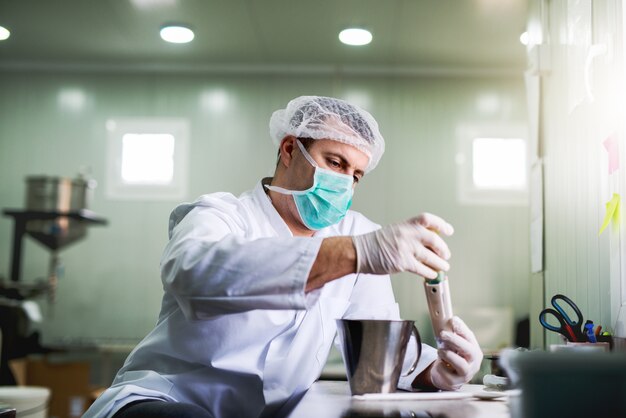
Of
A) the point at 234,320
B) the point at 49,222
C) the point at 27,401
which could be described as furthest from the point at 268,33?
the point at 234,320

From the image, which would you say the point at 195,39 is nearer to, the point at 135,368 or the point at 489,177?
the point at 489,177

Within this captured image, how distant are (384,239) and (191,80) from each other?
4.15 meters

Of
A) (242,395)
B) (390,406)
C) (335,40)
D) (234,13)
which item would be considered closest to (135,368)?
(242,395)

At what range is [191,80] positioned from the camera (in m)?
4.93

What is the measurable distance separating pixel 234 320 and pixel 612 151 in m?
0.96

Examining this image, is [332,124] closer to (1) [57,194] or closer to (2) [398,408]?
(2) [398,408]

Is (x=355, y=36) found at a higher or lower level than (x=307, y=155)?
higher

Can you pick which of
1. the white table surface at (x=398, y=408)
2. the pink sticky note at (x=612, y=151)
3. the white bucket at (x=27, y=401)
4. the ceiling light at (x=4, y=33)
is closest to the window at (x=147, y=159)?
the ceiling light at (x=4, y=33)

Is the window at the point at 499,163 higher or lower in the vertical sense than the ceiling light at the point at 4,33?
lower

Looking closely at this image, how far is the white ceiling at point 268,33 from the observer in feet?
13.0

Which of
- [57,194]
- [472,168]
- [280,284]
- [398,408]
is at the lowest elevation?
[398,408]

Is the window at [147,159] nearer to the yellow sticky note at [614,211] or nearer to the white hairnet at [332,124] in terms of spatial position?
the white hairnet at [332,124]

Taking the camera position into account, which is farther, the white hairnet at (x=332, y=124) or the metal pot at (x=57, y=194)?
the metal pot at (x=57, y=194)

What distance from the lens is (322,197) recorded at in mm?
1617
